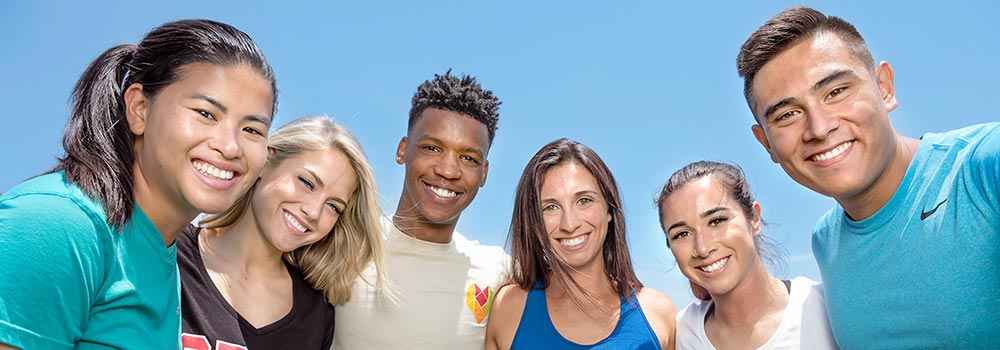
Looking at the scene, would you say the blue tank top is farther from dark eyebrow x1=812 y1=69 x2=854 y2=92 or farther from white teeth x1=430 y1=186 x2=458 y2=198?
dark eyebrow x1=812 y1=69 x2=854 y2=92

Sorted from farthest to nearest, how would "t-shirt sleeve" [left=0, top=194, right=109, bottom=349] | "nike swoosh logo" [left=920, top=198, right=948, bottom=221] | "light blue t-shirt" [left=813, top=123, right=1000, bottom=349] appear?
"nike swoosh logo" [left=920, top=198, right=948, bottom=221] → "light blue t-shirt" [left=813, top=123, right=1000, bottom=349] → "t-shirt sleeve" [left=0, top=194, right=109, bottom=349]

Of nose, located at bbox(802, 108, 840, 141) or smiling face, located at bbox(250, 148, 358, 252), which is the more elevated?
nose, located at bbox(802, 108, 840, 141)

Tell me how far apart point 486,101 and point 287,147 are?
2.05 metres

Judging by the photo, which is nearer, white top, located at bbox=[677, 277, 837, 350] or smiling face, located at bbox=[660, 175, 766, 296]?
white top, located at bbox=[677, 277, 837, 350]

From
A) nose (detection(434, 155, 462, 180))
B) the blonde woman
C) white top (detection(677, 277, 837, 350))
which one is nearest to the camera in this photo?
the blonde woman

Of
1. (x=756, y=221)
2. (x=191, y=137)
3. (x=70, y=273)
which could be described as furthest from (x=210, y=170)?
(x=756, y=221)

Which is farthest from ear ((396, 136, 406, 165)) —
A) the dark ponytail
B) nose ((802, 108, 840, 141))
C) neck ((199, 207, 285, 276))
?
nose ((802, 108, 840, 141))

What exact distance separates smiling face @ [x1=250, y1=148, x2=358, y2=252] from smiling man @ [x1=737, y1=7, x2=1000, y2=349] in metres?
2.65

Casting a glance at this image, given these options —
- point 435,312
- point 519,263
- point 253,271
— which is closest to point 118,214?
point 253,271

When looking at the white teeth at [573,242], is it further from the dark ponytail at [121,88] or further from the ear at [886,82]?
the dark ponytail at [121,88]

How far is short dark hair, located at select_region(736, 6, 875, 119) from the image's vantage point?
3.72 m

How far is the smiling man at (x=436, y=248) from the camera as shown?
4.80 metres

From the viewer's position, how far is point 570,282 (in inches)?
204

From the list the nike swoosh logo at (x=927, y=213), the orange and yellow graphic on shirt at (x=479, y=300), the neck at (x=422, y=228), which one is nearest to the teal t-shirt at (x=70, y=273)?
the orange and yellow graphic on shirt at (x=479, y=300)
